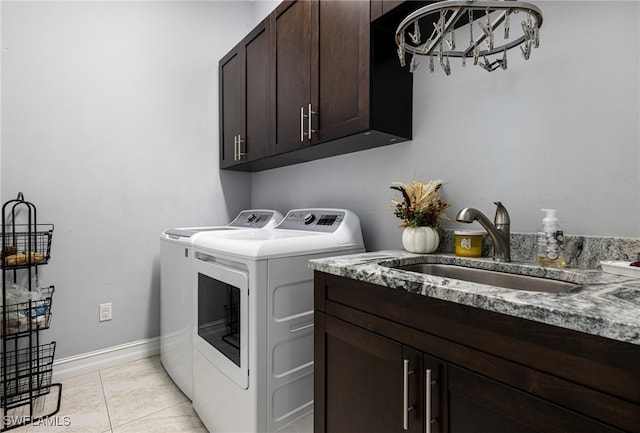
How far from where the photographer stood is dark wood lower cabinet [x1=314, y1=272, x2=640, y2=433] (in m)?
0.61

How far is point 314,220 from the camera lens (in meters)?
1.96

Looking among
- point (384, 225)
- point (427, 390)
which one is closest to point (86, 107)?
point (384, 225)

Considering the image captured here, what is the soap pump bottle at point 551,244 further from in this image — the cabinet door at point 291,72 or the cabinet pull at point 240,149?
the cabinet pull at point 240,149

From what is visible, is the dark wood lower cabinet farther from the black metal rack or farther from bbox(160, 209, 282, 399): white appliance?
the black metal rack

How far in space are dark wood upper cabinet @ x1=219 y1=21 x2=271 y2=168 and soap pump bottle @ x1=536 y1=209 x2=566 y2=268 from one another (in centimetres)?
150

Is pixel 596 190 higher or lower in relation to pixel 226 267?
higher

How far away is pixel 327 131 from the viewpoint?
1.64m

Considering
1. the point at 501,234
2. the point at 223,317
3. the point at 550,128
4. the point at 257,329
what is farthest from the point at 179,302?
the point at 550,128

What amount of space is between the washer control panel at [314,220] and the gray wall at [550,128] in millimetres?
350

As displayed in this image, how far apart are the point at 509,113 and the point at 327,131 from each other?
A: 0.79m

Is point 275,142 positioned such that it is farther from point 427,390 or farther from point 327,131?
point 427,390

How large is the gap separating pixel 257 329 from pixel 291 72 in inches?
54.1

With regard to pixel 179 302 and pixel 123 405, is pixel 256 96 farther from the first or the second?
pixel 123 405

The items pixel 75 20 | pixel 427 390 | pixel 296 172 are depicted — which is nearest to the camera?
pixel 427 390
